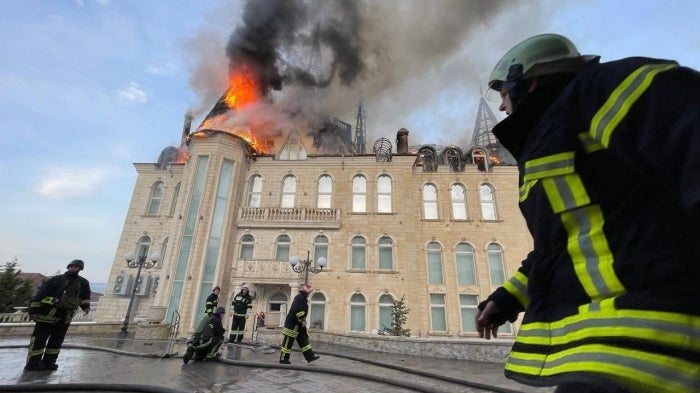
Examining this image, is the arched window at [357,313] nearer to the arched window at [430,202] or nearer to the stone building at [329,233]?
the stone building at [329,233]

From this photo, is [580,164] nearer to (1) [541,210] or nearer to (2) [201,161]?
(1) [541,210]

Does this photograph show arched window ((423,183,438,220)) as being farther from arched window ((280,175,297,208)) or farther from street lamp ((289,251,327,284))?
arched window ((280,175,297,208))

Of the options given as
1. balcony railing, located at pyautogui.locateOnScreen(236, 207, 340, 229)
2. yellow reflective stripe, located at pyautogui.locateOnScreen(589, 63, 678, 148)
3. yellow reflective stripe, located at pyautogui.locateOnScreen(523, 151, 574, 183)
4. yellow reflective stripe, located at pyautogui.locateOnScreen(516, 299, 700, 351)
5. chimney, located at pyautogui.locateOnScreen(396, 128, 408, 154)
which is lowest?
yellow reflective stripe, located at pyautogui.locateOnScreen(516, 299, 700, 351)

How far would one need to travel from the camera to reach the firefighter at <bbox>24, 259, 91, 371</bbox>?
6469mm

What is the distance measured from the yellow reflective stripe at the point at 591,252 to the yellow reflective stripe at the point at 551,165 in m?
0.16

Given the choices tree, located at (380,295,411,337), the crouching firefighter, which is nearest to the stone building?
tree, located at (380,295,411,337)

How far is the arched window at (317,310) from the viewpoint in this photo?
17750 mm

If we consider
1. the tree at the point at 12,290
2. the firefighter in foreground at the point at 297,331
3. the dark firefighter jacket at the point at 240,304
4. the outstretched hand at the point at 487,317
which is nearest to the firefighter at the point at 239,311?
the dark firefighter jacket at the point at 240,304

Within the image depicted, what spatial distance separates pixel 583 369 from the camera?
0.95m

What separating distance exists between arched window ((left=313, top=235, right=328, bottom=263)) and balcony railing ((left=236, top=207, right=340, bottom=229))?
2.29 feet

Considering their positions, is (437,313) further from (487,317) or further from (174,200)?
(174,200)

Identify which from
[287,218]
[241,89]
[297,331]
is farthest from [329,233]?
[241,89]

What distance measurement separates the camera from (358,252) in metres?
19.4

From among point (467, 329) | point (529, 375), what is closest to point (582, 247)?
point (529, 375)
